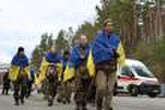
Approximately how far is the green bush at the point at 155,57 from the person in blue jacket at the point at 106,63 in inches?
1723

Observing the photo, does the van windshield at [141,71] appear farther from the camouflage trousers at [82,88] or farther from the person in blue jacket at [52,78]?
the camouflage trousers at [82,88]

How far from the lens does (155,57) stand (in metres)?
58.8

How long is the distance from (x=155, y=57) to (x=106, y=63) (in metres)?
46.1

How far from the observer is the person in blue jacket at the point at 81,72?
51.2 ft

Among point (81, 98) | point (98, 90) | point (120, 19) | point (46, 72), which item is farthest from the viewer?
point (120, 19)

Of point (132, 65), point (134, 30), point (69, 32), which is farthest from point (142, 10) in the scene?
point (69, 32)

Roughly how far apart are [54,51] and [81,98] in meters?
5.19

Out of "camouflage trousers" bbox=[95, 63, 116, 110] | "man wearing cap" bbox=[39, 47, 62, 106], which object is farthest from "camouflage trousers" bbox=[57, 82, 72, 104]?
"camouflage trousers" bbox=[95, 63, 116, 110]

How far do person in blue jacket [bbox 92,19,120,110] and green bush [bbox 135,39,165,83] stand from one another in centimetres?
4378

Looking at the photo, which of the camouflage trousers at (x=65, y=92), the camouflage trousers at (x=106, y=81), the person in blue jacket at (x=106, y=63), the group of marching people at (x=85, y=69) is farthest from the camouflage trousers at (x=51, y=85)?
the camouflage trousers at (x=106, y=81)

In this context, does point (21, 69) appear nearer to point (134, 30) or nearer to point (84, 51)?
point (84, 51)

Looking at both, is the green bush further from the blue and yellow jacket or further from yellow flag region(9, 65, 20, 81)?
yellow flag region(9, 65, 20, 81)

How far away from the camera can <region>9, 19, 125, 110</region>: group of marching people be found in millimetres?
13008

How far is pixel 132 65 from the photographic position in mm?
35969
